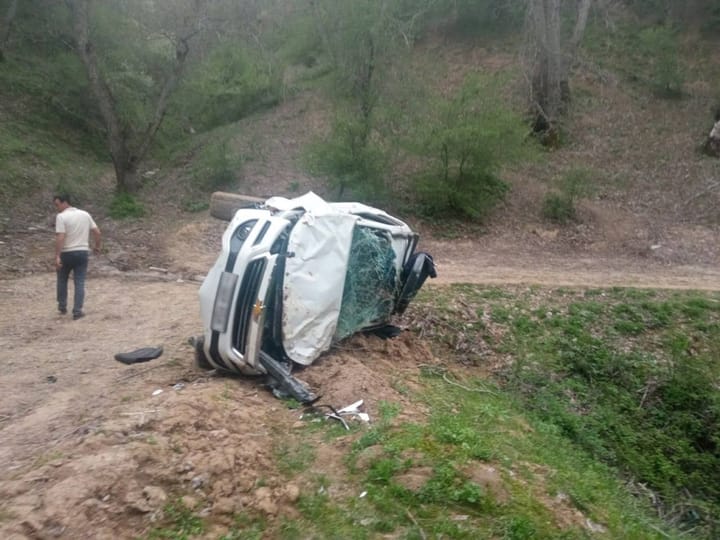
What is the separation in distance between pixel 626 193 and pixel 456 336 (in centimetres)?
1186

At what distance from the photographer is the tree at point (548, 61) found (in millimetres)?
19562

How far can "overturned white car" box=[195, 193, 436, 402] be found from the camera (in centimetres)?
605

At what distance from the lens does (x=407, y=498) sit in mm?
4605

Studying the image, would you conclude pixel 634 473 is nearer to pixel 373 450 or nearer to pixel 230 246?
pixel 373 450

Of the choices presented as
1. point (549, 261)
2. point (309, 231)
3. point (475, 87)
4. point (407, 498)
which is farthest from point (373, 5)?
Result: point (407, 498)

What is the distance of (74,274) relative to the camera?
905 cm

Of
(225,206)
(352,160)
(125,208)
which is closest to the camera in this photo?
(225,206)

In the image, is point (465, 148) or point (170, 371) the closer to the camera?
point (170, 371)

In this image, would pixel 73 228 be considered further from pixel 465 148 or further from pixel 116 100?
pixel 116 100

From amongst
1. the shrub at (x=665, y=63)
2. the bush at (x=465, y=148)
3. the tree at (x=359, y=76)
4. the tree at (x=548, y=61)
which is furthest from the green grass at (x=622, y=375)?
the shrub at (x=665, y=63)

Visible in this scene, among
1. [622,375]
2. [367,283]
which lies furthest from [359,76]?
[367,283]

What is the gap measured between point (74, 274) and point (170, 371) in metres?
3.14

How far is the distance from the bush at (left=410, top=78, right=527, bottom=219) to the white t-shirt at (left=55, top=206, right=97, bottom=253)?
8.86m

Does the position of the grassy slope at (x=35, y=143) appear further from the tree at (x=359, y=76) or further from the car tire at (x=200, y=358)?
the car tire at (x=200, y=358)
